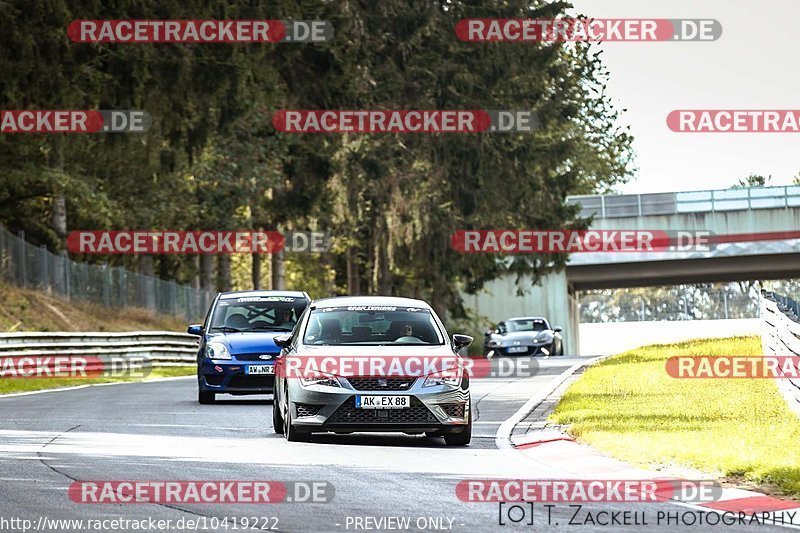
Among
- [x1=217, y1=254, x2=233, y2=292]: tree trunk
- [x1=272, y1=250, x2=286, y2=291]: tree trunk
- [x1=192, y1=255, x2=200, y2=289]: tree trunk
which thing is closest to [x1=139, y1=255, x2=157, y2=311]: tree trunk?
[x1=217, y1=254, x2=233, y2=292]: tree trunk

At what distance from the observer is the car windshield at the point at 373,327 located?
16391 mm

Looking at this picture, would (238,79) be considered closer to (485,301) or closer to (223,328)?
(223,328)

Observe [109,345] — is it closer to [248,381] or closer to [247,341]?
[247,341]

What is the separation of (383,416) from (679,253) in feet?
190

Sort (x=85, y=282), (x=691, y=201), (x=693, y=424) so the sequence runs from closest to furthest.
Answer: (x=693, y=424) < (x=85, y=282) < (x=691, y=201)

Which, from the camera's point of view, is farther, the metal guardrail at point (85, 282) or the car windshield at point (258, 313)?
the metal guardrail at point (85, 282)

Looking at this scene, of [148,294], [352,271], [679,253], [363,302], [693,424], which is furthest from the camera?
[679,253]

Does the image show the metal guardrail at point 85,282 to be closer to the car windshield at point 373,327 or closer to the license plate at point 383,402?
the car windshield at point 373,327

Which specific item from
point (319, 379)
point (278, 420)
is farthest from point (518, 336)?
point (319, 379)

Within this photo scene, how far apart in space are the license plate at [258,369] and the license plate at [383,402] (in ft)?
24.2

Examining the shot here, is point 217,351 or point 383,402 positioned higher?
point 217,351

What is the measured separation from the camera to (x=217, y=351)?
2261 centimetres

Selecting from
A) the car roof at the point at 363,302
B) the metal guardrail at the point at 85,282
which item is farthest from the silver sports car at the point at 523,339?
the car roof at the point at 363,302

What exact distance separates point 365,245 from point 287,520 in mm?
48744
